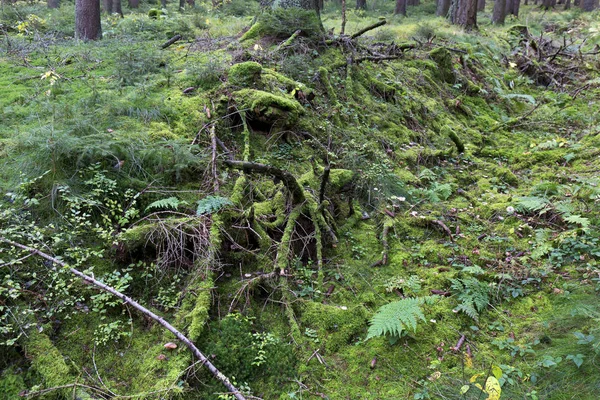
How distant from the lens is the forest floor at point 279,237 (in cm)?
314

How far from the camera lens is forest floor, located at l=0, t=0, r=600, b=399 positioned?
3.14 metres

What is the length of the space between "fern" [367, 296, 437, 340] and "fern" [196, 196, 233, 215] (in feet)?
5.90

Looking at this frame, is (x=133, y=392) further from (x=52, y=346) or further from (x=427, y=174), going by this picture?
(x=427, y=174)

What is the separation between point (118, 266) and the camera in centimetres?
363

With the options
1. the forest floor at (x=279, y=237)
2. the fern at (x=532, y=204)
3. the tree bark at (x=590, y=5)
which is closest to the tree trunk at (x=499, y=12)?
the tree bark at (x=590, y=5)

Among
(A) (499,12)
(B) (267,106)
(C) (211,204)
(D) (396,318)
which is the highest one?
(A) (499,12)

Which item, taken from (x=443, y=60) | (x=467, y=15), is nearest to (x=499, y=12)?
(x=467, y=15)

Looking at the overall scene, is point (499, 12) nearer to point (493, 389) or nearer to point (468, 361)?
point (468, 361)

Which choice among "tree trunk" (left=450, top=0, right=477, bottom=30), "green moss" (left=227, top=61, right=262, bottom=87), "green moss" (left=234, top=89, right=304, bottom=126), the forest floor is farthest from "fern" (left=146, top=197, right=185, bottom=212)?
"tree trunk" (left=450, top=0, right=477, bottom=30)

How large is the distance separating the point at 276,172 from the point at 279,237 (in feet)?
2.73

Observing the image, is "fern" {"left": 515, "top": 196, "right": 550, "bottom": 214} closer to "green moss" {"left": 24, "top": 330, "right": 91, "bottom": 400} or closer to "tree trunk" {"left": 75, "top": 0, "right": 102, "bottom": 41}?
"green moss" {"left": 24, "top": 330, "right": 91, "bottom": 400}

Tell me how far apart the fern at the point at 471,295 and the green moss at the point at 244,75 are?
3973 mm

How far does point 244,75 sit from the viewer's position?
6.05 m

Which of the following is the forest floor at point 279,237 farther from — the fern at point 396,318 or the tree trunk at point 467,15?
the tree trunk at point 467,15
